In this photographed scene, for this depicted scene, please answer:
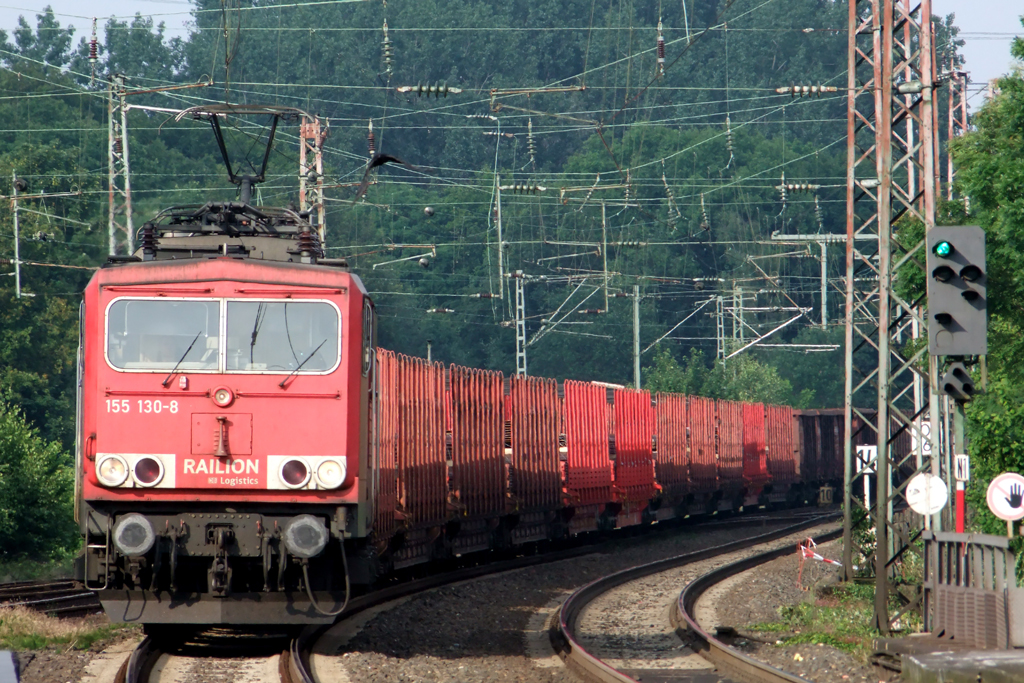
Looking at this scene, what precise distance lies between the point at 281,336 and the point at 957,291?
6.02 meters

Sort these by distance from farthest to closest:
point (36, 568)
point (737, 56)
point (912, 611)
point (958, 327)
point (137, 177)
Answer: point (737, 56), point (137, 177), point (36, 568), point (912, 611), point (958, 327)

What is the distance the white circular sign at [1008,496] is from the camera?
11758 mm

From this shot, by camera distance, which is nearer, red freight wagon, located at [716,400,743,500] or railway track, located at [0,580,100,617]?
railway track, located at [0,580,100,617]

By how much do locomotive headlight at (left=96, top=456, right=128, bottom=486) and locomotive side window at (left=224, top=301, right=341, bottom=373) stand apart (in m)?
1.17

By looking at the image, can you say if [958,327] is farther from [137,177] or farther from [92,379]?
[137,177]

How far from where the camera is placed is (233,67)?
244 feet

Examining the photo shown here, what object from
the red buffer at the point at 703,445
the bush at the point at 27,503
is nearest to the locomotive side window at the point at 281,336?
the bush at the point at 27,503

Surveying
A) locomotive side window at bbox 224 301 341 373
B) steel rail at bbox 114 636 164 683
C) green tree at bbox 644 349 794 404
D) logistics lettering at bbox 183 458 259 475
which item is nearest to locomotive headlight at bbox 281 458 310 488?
logistics lettering at bbox 183 458 259 475

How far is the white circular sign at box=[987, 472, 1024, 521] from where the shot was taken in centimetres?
1176

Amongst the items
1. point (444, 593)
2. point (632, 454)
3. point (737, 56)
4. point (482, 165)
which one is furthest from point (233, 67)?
point (444, 593)

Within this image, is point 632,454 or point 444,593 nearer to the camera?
point 444,593

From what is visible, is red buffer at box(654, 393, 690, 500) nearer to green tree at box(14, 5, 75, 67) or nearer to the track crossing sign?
the track crossing sign

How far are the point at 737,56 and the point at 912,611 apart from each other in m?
72.1

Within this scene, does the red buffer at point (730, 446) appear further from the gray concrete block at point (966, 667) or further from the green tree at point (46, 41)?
the green tree at point (46, 41)
